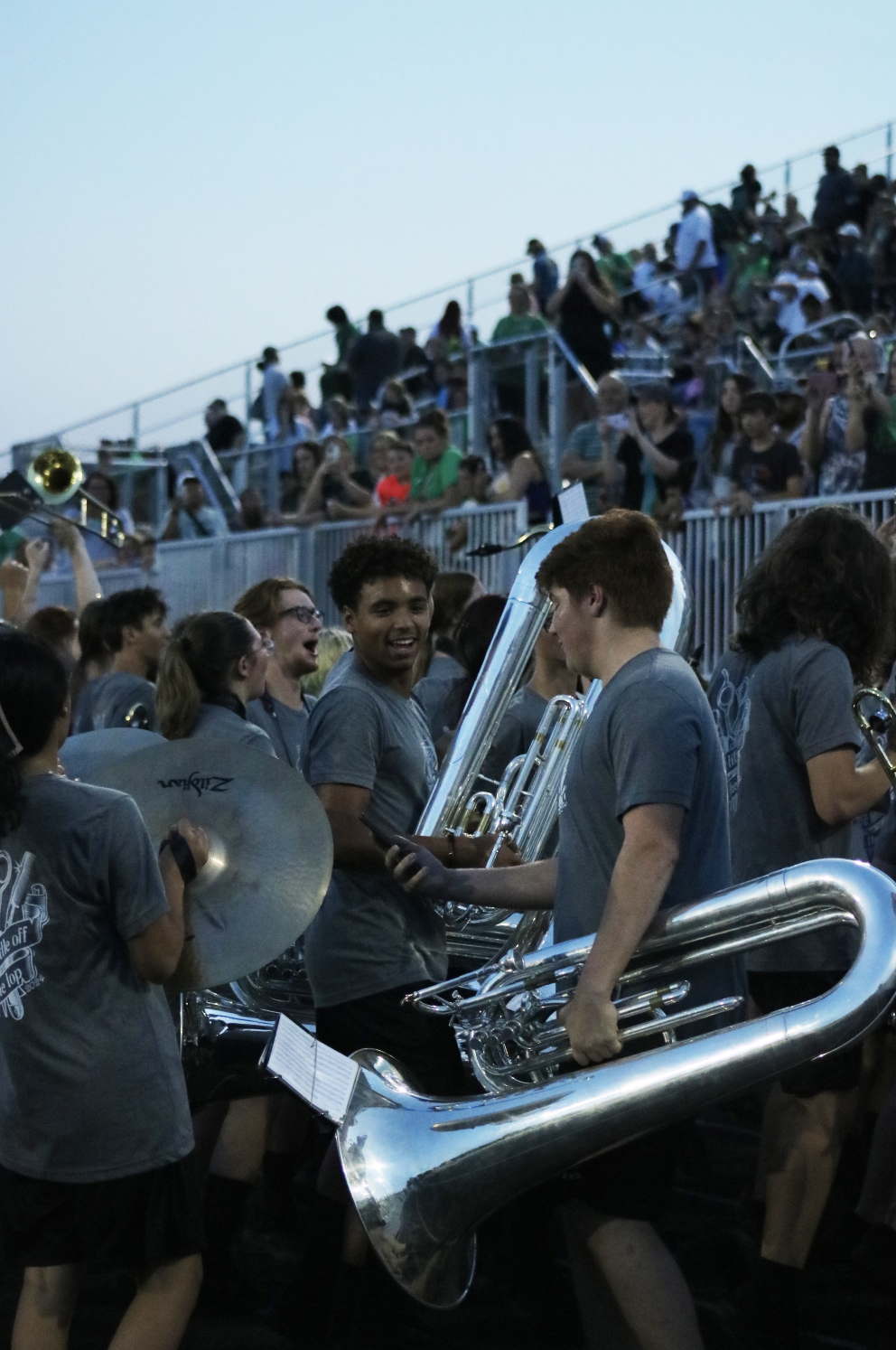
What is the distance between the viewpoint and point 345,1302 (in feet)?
13.5

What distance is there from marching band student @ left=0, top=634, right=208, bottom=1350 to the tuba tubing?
0.37 metres

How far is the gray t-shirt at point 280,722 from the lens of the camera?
5598mm

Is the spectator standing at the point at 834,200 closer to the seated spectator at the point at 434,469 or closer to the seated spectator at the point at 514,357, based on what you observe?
the seated spectator at the point at 514,357

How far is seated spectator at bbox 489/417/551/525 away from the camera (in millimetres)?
9766

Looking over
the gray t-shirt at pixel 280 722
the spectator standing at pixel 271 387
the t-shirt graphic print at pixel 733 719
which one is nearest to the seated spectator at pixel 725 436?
the gray t-shirt at pixel 280 722

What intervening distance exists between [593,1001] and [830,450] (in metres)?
6.01

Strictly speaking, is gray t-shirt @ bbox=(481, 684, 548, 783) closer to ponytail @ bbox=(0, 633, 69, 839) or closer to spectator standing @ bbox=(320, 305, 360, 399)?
ponytail @ bbox=(0, 633, 69, 839)

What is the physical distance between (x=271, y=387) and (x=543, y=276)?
2870 millimetres

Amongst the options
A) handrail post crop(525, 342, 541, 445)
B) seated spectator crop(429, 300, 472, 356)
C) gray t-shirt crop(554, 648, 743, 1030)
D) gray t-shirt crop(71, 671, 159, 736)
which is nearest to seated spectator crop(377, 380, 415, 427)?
seated spectator crop(429, 300, 472, 356)

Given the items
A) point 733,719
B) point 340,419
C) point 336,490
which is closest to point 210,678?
point 733,719

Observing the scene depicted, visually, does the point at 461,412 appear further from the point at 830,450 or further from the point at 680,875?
the point at 680,875

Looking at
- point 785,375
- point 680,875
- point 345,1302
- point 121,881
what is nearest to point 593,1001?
point 680,875

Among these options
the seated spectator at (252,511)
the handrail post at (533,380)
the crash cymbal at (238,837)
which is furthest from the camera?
the seated spectator at (252,511)

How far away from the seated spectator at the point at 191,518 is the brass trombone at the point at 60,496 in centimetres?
75
